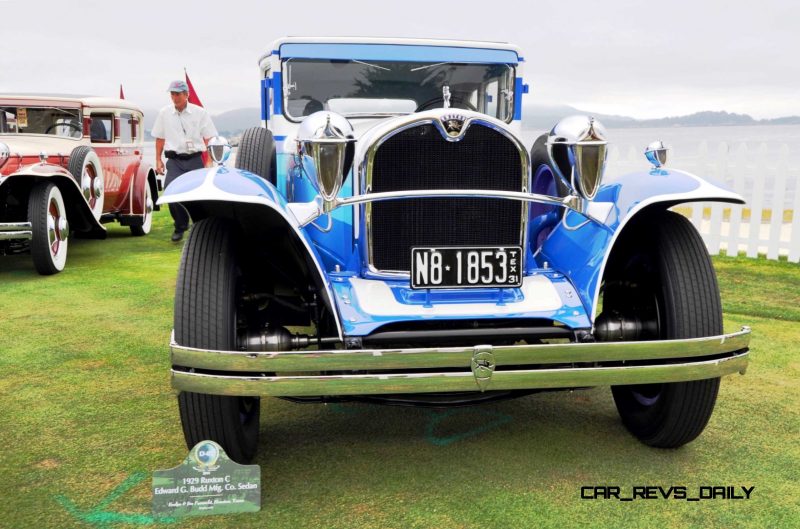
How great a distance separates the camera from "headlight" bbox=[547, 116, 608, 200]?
270 cm

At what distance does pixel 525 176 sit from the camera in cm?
282

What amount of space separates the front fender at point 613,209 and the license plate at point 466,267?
29 centimetres

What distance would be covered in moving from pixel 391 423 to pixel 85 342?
2.22 meters

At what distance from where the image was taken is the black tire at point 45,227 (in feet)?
20.2

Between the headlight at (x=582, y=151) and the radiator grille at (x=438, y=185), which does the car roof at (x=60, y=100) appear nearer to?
the radiator grille at (x=438, y=185)

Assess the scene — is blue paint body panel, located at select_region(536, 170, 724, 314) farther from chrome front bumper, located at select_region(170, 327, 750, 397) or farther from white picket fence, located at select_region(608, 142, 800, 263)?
Result: white picket fence, located at select_region(608, 142, 800, 263)

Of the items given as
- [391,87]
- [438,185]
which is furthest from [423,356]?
[391,87]

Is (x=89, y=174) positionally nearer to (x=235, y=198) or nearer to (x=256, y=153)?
(x=256, y=153)

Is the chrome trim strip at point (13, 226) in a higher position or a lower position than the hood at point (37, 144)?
lower

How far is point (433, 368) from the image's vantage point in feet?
7.80

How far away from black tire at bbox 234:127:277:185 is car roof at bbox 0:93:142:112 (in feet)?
16.2

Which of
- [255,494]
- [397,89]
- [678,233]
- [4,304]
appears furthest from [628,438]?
[4,304]

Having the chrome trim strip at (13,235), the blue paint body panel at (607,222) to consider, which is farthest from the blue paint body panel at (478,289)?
the chrome trim strip at (13,235)

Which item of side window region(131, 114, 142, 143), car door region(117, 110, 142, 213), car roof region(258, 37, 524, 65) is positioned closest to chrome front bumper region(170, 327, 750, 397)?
car roof region(258, 37, 524, 65)
